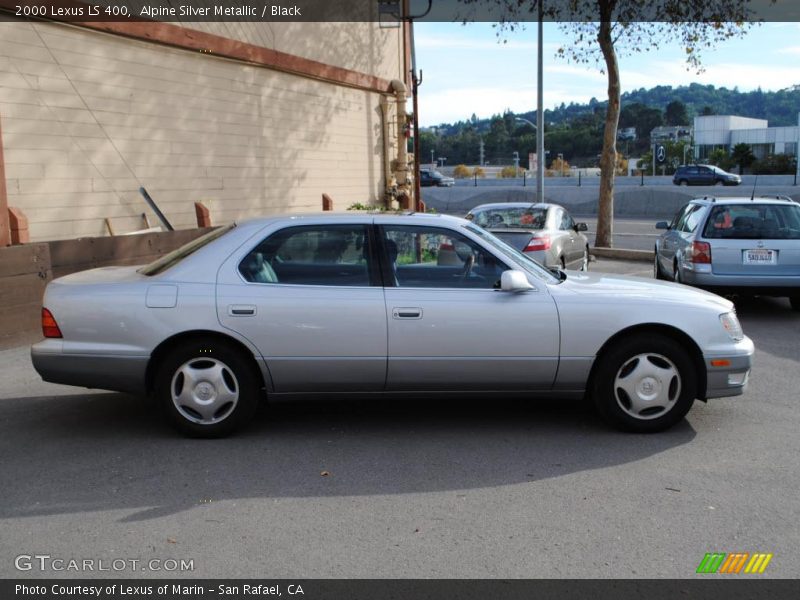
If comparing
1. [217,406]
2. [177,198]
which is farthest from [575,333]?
[177,198]

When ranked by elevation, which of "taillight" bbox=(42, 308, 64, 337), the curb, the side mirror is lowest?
the curb

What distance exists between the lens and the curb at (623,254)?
18312mm

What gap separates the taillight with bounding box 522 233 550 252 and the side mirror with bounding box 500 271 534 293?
5.86 metres

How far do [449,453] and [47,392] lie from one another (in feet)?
12.0

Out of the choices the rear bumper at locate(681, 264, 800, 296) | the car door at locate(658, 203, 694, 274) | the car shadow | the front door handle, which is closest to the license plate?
the rear bumper at locate(681, 264, 800, 296)

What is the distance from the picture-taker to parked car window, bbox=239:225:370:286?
5.53m

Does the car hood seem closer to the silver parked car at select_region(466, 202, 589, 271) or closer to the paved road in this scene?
the paved road

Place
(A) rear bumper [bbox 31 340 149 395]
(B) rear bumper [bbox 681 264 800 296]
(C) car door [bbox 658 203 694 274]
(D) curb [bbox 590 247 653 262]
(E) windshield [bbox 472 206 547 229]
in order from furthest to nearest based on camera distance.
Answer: (D) curb [bbox 590 247 653 262]
(E) windshield [bbox 472 206 547 229]
(C) car door [bbox 658 203 694 274]
(B) rear bumper [bbox 681 264 800 296]
(A) rear bumper [bbox 31 340 149 395]

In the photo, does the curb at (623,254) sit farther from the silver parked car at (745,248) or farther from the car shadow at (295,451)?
the car shadow at (295,451)

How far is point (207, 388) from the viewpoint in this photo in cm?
538

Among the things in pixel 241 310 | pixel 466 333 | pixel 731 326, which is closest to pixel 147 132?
pixel 241 310

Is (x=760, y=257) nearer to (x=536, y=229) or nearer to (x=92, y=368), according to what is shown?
(x=536, y=229)

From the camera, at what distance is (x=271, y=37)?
14617 millimetres

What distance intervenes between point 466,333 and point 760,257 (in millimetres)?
6414
